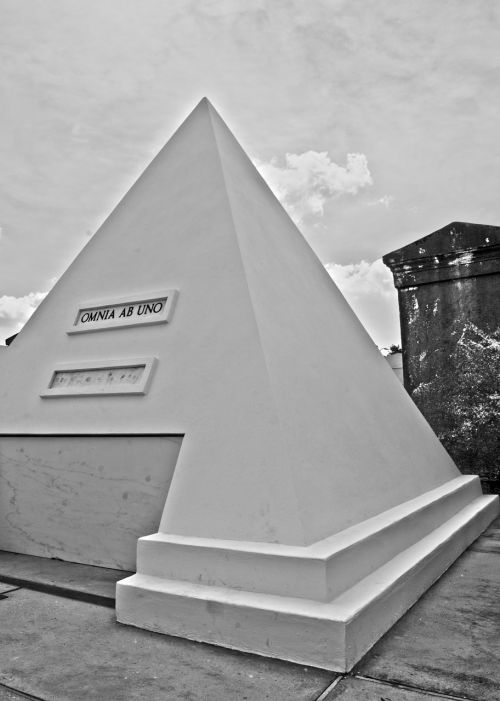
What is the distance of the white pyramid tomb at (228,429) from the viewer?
2.33 m

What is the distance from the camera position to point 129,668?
6.83 ft

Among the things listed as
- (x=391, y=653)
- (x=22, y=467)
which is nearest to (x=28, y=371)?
(x=22, y=467)

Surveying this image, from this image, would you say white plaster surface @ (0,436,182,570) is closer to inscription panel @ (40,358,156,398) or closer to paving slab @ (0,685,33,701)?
inscription panel @ (40,358,156,398)

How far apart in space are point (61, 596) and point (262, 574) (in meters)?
1.22

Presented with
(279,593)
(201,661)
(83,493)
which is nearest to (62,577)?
(83,493)

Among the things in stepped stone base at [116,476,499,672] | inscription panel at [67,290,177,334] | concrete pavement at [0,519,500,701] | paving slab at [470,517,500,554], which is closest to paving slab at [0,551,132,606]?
concrete pavement at [0,519,500,701]

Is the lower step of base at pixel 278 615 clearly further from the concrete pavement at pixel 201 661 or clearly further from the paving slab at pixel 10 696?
the paving slab at pixel 10 696

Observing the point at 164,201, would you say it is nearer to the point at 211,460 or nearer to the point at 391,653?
the point at 211,460

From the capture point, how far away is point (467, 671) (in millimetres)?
2068

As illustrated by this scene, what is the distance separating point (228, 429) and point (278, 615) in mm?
931

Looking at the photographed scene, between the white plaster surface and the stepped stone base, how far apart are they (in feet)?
1.81

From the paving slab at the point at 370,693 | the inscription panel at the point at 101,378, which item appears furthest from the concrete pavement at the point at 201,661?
the inscription panel at the point at 101,378

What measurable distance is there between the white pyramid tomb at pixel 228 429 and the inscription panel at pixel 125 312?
0.5 inches

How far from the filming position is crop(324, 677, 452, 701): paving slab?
1.86 metres
